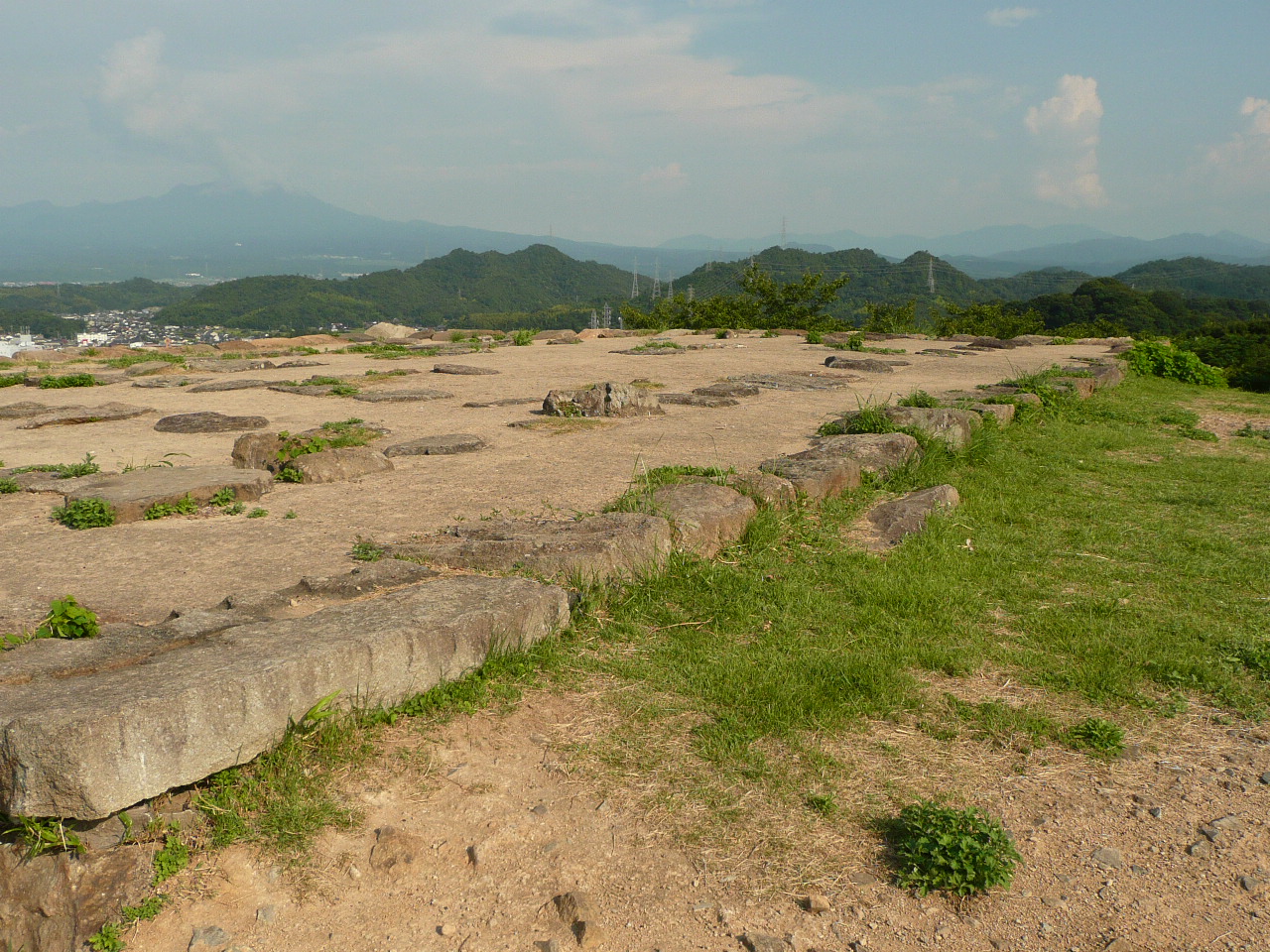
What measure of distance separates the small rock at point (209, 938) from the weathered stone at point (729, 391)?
8.83 meters

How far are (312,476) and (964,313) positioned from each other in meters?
34.4

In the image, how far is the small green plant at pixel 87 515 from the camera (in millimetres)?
4922

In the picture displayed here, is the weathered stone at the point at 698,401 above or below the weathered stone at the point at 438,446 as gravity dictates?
above

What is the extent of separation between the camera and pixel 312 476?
239 inches

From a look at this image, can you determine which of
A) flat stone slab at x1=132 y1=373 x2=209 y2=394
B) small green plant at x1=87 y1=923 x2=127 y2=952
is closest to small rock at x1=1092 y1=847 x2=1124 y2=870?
small green plant at x1=87 y1=923 x2=127 y2=952

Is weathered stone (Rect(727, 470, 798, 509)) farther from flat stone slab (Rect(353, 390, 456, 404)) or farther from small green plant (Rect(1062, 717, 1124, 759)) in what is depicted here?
flat stone slab (Rect(353, 390, 456, 404))

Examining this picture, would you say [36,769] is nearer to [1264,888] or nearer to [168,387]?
[1264,888]

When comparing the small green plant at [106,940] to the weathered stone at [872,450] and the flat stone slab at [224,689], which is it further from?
the weathered stone at [872,450]

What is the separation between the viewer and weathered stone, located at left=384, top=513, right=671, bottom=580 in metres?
4.01

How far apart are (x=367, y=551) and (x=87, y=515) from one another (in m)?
2.02

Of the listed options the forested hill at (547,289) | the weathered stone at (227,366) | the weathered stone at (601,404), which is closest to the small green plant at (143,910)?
the weathered stone at (601,404)

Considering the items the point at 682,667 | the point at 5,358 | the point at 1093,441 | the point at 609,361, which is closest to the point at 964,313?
the point at 609,361

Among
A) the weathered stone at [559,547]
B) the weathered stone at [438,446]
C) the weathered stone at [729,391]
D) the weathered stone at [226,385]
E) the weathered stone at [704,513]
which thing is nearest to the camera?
the weathered stone at [559,547]

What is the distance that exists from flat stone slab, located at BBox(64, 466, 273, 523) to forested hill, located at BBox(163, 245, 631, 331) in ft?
129
